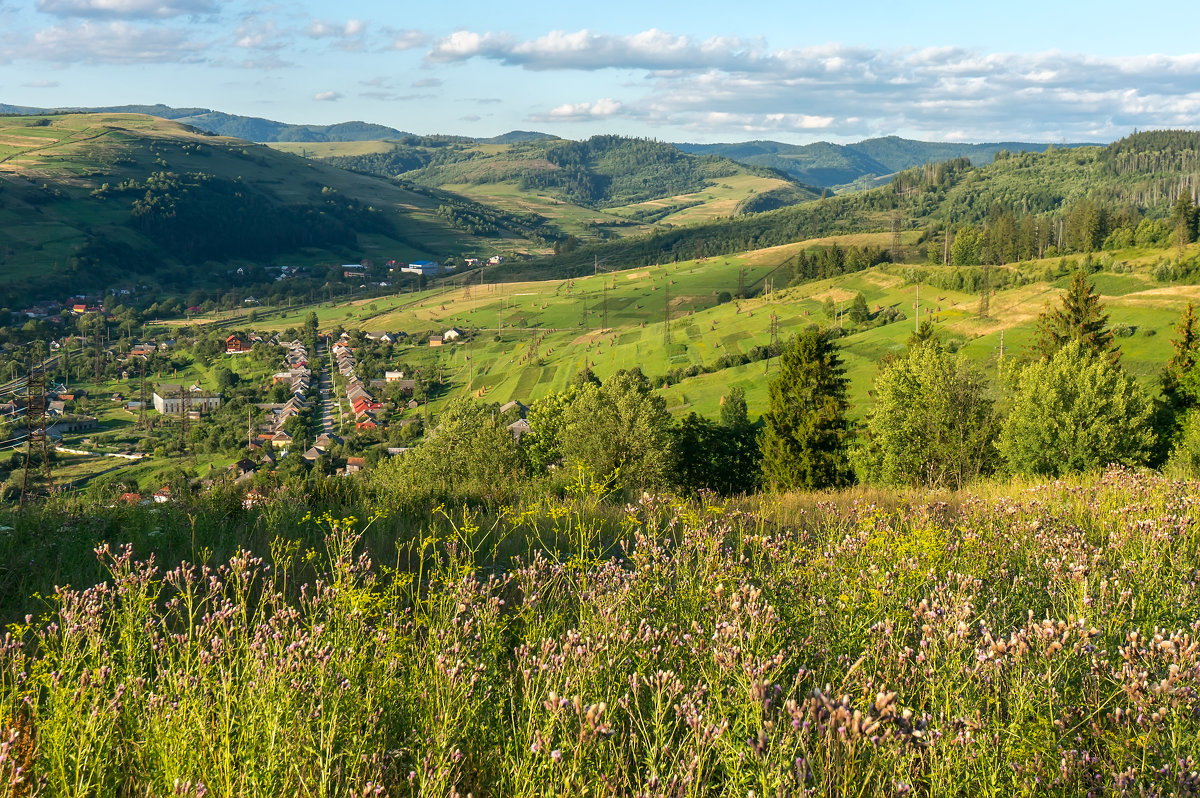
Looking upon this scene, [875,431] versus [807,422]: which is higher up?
[807,422]

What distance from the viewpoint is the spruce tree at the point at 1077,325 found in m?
68.9

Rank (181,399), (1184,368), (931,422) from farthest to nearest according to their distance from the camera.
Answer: (181,399)
(1184,368)
(931,422)

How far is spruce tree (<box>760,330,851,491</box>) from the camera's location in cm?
5516

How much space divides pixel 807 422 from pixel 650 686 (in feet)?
177

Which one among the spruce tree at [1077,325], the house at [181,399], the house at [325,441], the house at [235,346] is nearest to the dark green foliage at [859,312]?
the spruce tree at [1077,325]

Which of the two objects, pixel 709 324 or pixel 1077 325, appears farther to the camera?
pixel 709 324

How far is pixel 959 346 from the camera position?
97.6 meters

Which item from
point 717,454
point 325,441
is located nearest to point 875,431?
point 717,454

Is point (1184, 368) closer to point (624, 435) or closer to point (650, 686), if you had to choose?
point (624, 435)

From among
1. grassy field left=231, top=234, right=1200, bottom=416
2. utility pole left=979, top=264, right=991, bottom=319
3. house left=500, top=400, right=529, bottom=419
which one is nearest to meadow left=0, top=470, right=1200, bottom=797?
grassy field left=231, top=234, right=1200, bottom=416

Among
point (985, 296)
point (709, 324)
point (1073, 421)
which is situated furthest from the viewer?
point (709, 324)

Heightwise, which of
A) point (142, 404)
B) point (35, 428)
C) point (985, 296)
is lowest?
point (142, 404)

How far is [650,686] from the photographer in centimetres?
384

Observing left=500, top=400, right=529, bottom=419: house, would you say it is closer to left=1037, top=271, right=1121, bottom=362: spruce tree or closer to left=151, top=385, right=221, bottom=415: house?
left=151, top=385, right=221, bottom=415: house
